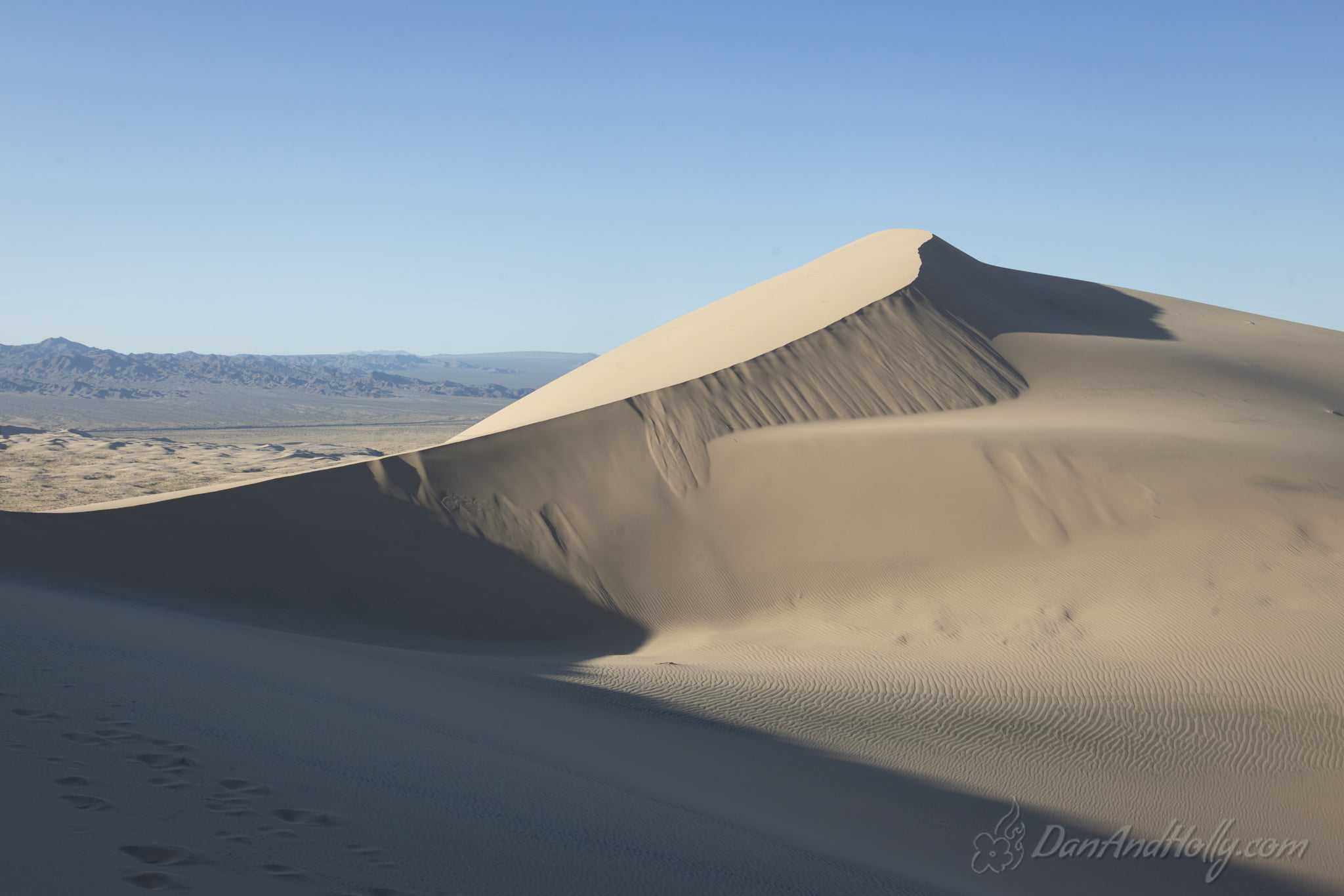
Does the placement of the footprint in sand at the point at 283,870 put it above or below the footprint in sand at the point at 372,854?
above

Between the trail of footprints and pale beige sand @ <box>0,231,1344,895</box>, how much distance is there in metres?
0.03

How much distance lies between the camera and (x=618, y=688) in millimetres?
8992

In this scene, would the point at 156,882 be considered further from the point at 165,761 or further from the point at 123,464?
the point at 123,464

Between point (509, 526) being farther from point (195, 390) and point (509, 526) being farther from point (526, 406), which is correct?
point (195, 390)

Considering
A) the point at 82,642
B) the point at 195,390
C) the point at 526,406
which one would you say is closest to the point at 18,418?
the point at 195,390

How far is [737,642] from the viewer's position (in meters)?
11.9

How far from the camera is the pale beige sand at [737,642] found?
4871mm

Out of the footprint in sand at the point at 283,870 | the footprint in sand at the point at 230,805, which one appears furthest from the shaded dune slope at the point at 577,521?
the footprint in sand at the point at 283,870

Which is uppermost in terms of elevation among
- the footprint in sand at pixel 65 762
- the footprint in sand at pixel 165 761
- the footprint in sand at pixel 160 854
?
the footprint in sand at pixel 65 762

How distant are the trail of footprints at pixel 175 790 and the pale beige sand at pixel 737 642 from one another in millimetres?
26

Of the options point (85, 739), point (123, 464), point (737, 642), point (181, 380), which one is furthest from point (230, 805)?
point (181, 380)

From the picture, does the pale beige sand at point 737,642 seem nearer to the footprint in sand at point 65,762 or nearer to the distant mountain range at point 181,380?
the footprint in sand at point 65,762

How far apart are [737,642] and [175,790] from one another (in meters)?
8.21

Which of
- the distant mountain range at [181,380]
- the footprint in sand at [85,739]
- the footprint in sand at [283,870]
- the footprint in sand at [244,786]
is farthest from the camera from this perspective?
the distant mountain range at [181,380]
